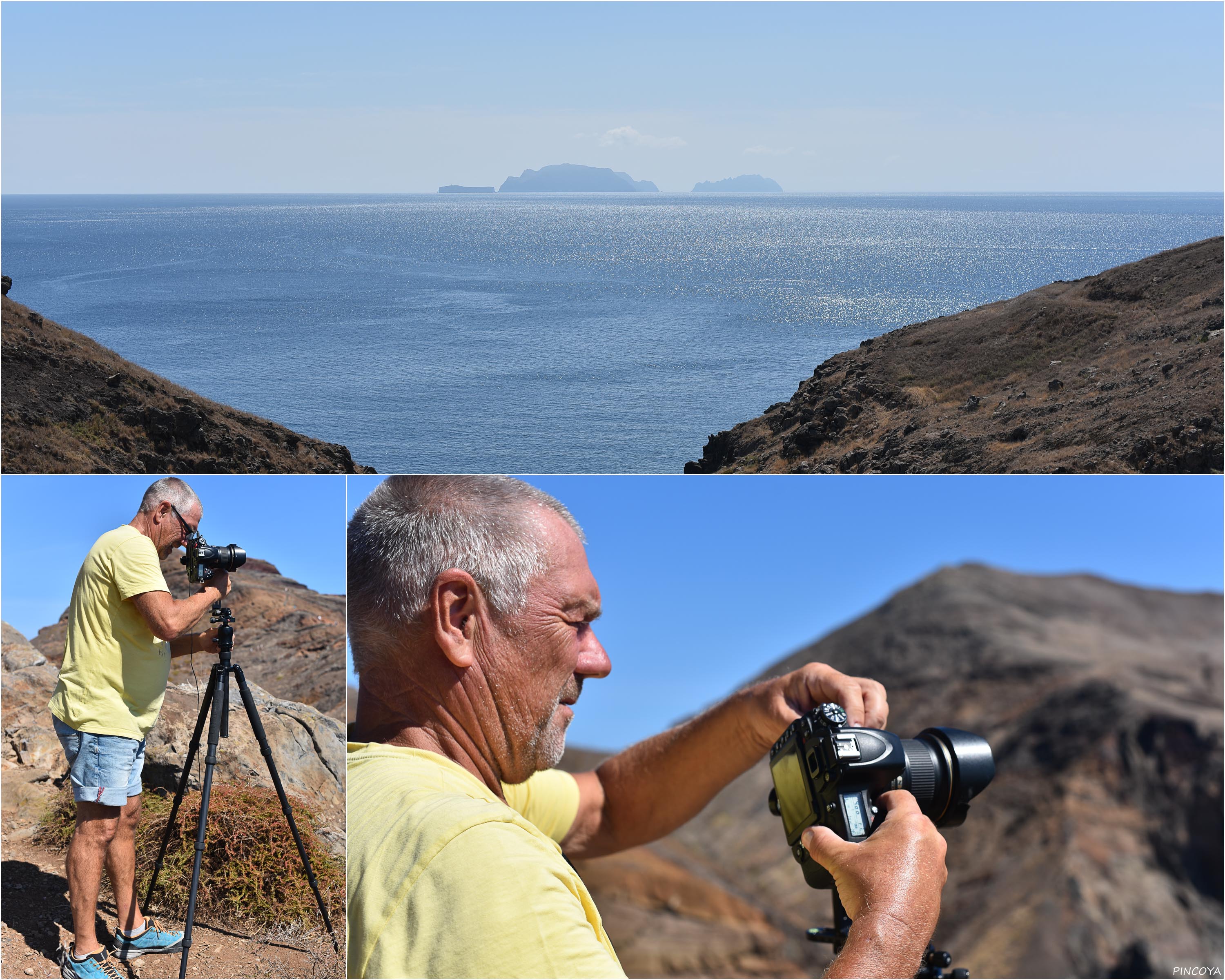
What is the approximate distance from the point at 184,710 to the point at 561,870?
1.16m

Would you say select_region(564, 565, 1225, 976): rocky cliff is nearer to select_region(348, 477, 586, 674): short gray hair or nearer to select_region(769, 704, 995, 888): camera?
select_region(769, 704, 995, 888): camera

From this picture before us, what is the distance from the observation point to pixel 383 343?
66.7 m

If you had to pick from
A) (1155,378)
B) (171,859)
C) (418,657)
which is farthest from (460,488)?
(1155,378)

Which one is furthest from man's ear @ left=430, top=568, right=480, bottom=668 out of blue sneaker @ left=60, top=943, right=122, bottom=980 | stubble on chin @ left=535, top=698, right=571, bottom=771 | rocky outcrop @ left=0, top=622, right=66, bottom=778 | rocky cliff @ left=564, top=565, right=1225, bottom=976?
rocky cliff @ left=564, top=565, right=1225, bottom=976

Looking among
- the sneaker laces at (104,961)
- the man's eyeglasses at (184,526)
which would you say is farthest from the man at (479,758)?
the sneaker laces at (104,961)

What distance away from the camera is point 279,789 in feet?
7.48

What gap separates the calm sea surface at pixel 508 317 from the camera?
160 ft

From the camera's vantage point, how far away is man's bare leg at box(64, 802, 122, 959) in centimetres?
217

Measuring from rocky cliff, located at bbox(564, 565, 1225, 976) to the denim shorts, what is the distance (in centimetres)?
481

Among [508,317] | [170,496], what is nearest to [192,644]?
[170,496]

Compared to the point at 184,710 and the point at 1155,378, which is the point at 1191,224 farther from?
the point at 184,710

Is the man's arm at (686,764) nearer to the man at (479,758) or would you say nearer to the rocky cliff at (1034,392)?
the man at (479,758)

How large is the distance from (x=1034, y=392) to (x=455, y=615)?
97.5 ft

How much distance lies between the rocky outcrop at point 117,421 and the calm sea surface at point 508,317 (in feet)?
42.9
